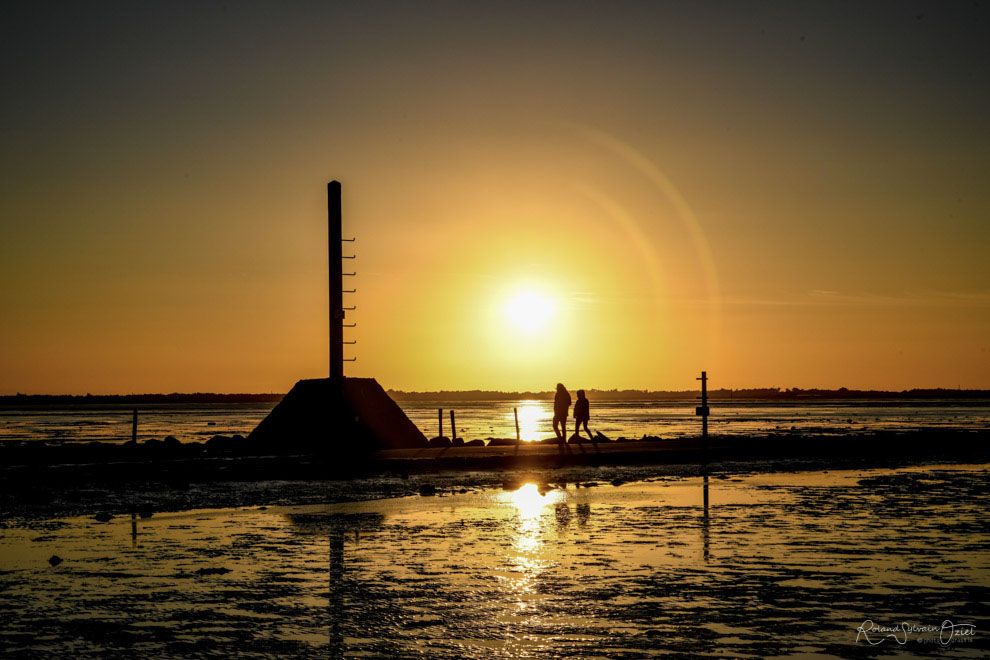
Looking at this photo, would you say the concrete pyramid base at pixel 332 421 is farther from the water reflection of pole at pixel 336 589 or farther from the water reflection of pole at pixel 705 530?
the water reflection of pole at pixel 336 589

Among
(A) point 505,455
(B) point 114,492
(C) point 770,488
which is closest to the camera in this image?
(B) point 114,492

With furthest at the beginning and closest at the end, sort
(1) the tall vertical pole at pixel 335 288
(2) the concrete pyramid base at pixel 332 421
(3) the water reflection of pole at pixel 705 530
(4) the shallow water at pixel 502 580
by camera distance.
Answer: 1. (1) the tall vertical pole at pixel 335 288
2. (2) the concrete pyramid base at pixel 332 421
3. (3) the water reflection of pole at pixel 705 530
4. (4) the shallow water at pixel 502 580

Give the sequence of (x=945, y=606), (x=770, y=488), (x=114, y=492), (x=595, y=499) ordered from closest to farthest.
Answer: (x=945, y=606) < (x=595, y=499) < (x=114, y=492) < (x=770, y=488)

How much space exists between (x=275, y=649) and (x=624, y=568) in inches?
213

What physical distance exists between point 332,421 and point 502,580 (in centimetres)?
2448

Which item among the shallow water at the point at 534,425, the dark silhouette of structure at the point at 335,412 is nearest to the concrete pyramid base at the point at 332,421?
the dark silhouette of structure at the point at 335,412

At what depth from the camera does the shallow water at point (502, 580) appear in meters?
8.64

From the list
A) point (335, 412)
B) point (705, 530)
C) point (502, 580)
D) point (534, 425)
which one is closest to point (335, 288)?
point (335, 412)

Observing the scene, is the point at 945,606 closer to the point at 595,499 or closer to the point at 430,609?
the point at 430,609

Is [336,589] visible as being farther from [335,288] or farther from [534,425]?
[534,425]

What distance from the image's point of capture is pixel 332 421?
35250mm

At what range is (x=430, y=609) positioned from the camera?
9953 mm

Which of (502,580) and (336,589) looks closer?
(336,589)

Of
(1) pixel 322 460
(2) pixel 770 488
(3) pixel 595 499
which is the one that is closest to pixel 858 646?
Result: (3) pixel 595 499
